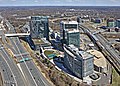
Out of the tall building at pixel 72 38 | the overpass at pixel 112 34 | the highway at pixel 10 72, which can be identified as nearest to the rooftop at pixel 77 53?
the tall building at pixel 72 38

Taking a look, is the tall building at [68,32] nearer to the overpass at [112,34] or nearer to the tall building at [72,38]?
the tall building at [72,38]

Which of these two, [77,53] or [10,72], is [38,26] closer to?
[77,53]

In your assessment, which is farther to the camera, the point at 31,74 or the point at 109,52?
the point at 109,52

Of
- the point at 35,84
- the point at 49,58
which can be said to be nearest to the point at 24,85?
the point at 35,84

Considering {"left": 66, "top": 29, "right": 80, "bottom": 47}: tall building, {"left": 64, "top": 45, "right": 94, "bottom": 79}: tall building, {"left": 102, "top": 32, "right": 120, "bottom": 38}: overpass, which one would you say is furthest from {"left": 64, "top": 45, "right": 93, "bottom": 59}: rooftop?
{"left": 102, "top": 32, "right": 120, "bottom": 38}: overpass

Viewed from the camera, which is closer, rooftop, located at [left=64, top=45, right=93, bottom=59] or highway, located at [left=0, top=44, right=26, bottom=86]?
highway, located at [left=0, top=44, right=26, bottom=86]

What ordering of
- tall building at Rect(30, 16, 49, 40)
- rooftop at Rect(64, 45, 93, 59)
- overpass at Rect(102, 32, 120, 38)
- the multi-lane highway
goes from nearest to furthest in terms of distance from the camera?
the multi-lane highway → rooftop at Rect(64, 45, 93, 59) → tall building at Rect(30, 16, 49, 40) → overpass at Rect(102, 32, 120, 38)

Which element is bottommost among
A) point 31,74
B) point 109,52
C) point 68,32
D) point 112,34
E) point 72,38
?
point 112,34

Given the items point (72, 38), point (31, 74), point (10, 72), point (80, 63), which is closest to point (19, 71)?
point (10, 72)

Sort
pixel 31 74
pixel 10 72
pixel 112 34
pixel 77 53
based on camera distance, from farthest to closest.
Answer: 1. pixel 112 34
2. pixel 77 53
3. pixel 10 72
4. pixel 31 74

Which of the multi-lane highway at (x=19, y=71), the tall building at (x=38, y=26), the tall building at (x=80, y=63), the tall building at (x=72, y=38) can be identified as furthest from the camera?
the tall building at (x=38, y=26)

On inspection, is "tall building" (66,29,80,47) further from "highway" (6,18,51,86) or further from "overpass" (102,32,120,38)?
"overpass" (102,32,120,38)
